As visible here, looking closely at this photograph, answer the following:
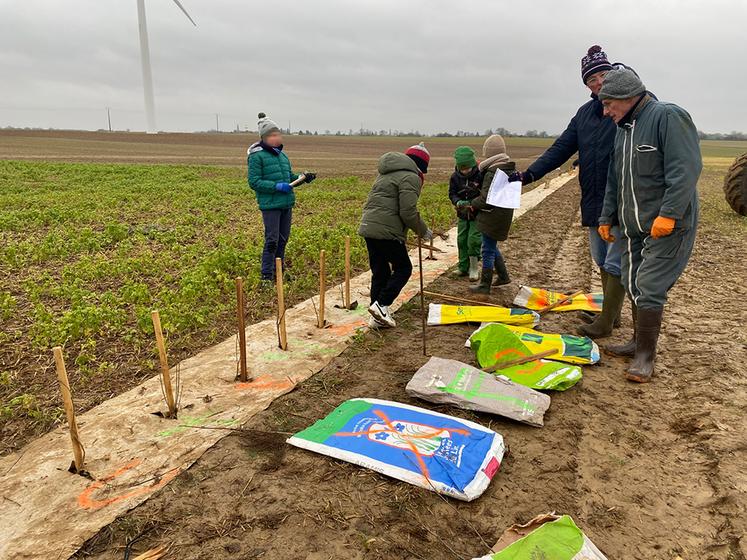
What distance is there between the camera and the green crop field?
4070 millimetres

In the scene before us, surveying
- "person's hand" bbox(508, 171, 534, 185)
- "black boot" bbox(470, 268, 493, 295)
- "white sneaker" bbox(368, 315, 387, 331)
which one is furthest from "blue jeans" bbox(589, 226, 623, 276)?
"white sneaker" bbox(368, 315, 387, 331)

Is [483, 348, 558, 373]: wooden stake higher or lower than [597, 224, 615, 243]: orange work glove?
lower

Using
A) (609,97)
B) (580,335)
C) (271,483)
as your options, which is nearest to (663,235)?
(609,97)

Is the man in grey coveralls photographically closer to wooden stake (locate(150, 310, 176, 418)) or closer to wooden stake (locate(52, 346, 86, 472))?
wooden stake (locate(150, 310, 176, 418))

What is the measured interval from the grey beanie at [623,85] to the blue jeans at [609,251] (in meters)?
1.13

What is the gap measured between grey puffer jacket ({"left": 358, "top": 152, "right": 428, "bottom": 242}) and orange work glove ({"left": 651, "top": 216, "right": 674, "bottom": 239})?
1772 mm

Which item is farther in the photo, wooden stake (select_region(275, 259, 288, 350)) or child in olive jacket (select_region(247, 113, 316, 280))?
child in olive jacket (select_region(247, 113, 316, 280))

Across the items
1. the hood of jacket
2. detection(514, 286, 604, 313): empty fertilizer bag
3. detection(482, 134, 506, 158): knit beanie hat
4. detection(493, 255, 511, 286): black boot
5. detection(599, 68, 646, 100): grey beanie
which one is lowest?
detection(514, 286, 604, 313): empty fertilizer bag

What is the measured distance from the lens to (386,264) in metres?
4.84

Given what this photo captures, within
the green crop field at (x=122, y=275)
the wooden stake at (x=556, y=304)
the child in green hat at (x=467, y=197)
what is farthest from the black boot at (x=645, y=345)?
the green crop field at (x=122, y=275)

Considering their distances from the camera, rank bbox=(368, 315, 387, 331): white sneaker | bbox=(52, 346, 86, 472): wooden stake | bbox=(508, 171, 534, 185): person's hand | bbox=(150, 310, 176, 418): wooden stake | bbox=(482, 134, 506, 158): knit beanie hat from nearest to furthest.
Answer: bbox=(52, 346, 86, 472): wooden stake < bbox=(150, 310, 176, 418): wooden stake < bbox=(368, 315, 387, 331): white sneaker < bbox=(508, 171, 534, 185): person's hand < bbox=(482, 134, 506, 158): knit beanie hat

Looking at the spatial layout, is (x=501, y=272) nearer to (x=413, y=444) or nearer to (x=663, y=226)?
(x=663, y=226)

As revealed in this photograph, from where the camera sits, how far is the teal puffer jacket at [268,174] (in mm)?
5617

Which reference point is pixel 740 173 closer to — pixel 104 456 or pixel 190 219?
pixel 190 219
